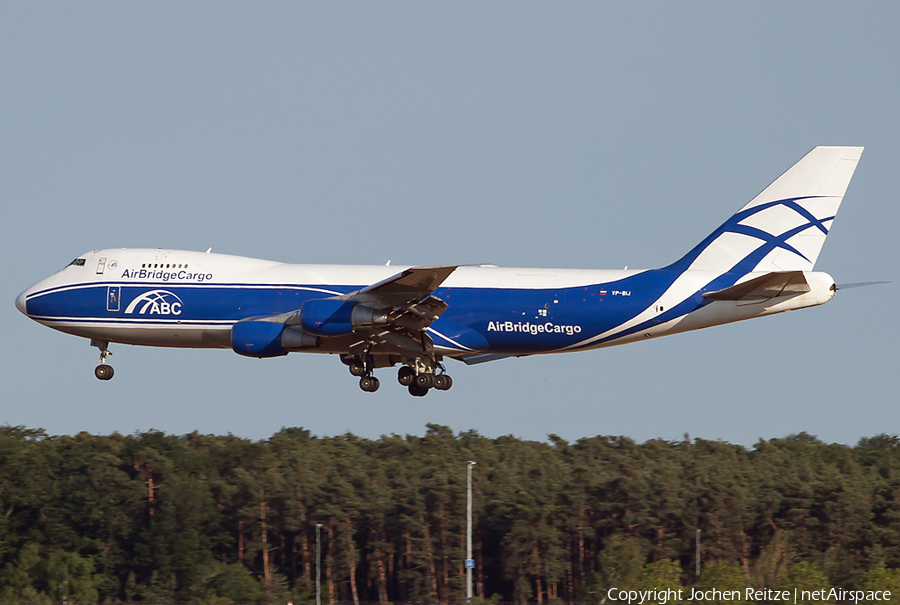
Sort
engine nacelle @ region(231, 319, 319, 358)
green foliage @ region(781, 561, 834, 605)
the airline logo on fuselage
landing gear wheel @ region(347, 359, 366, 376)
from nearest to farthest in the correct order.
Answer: engine nacelle @ region(231, 319, 319, 358) → the airline logo on fuselage → landing gear wheel @ region(347, 359, 366, 376) → green foliage @ region(781, 561, 834, 605)

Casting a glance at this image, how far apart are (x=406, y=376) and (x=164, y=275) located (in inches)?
428

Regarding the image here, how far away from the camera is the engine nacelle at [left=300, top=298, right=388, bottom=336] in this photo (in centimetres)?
4775

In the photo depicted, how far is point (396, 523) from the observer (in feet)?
316

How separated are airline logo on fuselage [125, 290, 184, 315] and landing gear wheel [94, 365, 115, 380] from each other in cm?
359

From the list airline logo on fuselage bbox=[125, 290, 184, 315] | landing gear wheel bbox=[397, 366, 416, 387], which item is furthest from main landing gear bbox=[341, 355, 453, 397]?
airline logo on fuselage bbox=[125, 290, 184, 315]

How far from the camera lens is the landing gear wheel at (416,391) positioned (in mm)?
52594

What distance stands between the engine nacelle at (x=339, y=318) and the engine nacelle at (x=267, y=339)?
4.76 ft

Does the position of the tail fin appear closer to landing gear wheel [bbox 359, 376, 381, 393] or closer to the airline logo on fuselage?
landing gear wheel [bbox 359, 376, 381, 393]

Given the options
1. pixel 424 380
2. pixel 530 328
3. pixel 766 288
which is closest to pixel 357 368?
pixel 424 380

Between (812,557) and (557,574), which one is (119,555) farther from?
(812,557)

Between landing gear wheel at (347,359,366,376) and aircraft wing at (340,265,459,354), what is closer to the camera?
aircraft wing at (340,265,459,354)

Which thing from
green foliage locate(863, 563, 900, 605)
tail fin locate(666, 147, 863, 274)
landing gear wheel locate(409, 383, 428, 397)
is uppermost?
tail fin locate(666, 147, 863, 274)

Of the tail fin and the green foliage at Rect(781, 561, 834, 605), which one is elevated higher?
the tail fin

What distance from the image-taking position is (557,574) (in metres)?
90.6
